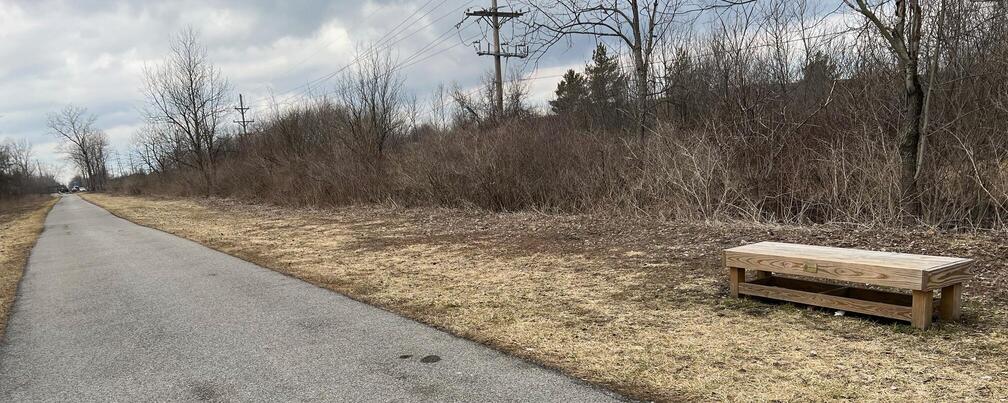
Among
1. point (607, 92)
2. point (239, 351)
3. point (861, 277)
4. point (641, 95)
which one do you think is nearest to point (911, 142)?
point (861, 277)

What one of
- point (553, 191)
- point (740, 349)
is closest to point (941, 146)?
point (740, 349)

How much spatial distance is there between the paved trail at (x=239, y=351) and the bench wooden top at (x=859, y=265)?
7.63ft

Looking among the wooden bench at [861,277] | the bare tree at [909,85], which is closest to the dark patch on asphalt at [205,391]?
the wooden bench at [861,277]

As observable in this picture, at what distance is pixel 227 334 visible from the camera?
210 inches

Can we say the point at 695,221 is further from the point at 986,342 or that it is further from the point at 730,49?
the point at 986,342

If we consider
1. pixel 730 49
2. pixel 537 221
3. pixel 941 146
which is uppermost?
pixel 730 49

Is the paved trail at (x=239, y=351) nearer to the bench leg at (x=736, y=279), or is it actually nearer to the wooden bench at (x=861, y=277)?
the wooden bench at (x=861, y=277)

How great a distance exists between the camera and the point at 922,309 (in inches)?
169

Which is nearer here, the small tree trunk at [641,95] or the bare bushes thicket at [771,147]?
the bare bushes thicket at [771,147]

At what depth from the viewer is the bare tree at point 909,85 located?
24.7 ft

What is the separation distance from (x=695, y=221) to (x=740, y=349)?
6.59 meters

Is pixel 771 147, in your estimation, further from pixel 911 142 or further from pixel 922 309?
pixel 922 309

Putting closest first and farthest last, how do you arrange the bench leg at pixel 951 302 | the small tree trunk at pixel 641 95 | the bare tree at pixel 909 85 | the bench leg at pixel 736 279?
the bench leg at pixel 951 302 → the bench leg at pixel 736 279 → the bare tree at pixel 909 85 → the small tree trunk at pixel 641 95

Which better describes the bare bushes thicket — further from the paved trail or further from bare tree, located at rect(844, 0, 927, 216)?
the paved trail
